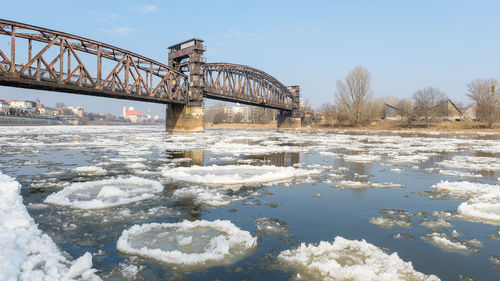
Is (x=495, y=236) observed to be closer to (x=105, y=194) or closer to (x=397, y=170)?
(x=397, y=170)

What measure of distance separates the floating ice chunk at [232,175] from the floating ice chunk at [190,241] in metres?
3.45

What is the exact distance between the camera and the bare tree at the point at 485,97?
6297 cm

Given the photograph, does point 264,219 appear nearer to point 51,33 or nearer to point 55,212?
point 55,212

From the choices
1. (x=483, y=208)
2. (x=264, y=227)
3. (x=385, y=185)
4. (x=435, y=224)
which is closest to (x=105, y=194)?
(x=264, y=227)

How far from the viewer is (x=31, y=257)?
10.9 feet

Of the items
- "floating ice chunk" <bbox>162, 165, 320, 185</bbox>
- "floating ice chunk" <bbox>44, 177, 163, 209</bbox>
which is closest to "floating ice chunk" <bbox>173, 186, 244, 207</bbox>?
"floating ice chunk" <bbox>44, 177, 163, 209</bbox>

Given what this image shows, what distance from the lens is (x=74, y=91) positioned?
115ft

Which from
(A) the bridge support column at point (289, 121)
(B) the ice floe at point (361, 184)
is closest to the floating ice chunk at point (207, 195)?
(B) the ice floe at point (361, 184)

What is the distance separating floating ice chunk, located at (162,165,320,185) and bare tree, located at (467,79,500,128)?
71223 mm

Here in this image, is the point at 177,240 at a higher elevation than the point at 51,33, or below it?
below

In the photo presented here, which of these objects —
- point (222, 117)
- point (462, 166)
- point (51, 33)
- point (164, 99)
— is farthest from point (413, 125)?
point (222, 117)

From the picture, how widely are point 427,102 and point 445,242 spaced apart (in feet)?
260

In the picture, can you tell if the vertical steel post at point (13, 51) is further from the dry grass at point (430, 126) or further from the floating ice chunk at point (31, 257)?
the dry grass at point (430, 126)

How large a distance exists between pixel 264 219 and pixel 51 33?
3685 centimetres
